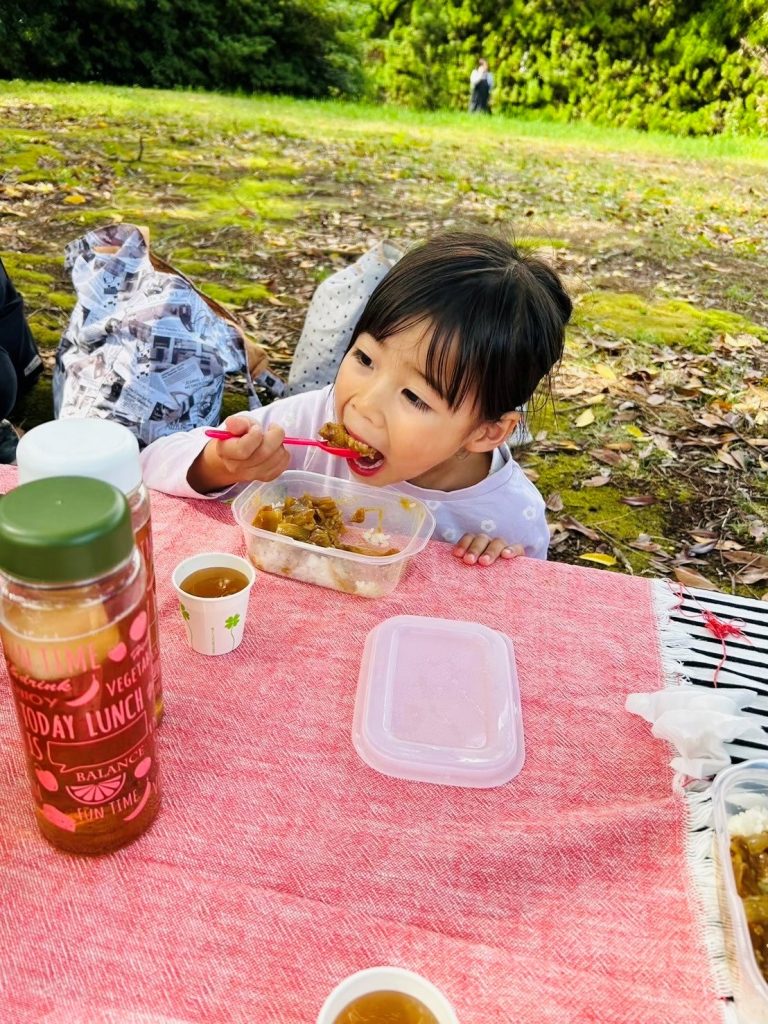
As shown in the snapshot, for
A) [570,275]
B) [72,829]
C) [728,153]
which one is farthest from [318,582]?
[728,153]

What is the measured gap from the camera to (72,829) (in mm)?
918

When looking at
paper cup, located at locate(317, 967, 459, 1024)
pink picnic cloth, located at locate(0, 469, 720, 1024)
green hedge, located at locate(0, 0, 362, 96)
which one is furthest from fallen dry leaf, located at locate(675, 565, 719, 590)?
green hedge, located at locate(0, 0, 362, 96)

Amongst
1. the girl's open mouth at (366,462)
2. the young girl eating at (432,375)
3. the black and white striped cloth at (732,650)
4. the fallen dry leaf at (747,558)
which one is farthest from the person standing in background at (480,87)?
the black and white striped cloth at (732,650)

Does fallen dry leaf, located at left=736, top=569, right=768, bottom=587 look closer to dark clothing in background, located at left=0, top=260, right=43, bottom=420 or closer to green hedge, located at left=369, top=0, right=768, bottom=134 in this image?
dark clothing in background, located at left=0, top=260, right=43, bottom=420

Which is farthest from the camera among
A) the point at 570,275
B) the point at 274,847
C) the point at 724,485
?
the point at 570,275

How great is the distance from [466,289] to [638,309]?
4.01 m

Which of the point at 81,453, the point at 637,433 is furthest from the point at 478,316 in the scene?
the point at 637,433

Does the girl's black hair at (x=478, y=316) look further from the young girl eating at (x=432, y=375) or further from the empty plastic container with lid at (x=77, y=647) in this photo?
the empty plastic container with lid at (x=77, y=647)

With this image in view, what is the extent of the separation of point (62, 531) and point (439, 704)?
0.73 meters

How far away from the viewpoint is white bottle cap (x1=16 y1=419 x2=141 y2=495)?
2.52 feet

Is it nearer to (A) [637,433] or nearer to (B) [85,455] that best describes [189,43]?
(A) [637,433]

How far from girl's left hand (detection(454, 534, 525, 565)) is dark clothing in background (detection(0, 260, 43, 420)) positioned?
6.04ft

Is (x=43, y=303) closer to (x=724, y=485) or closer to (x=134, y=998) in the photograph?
(x=724, y=485)

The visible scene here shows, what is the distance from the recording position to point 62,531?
0.67 metres
